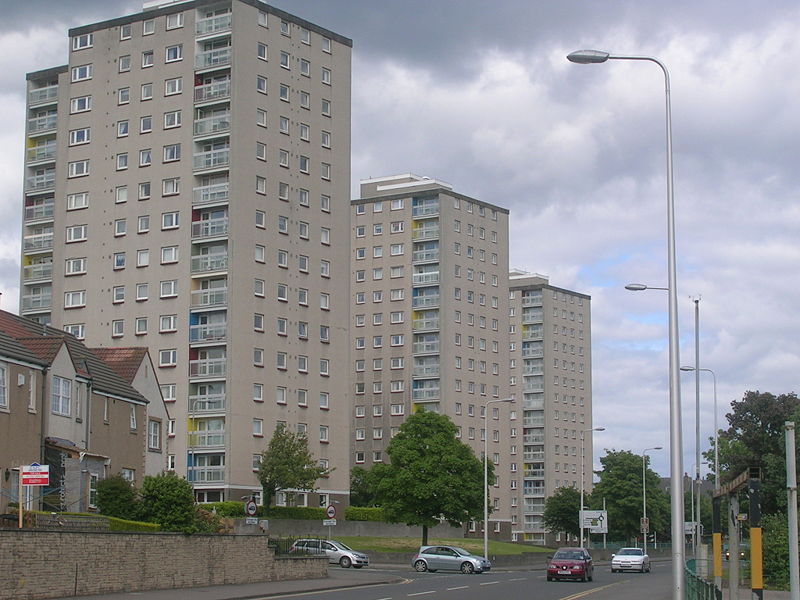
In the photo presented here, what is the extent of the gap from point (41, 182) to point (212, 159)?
56.3 feet

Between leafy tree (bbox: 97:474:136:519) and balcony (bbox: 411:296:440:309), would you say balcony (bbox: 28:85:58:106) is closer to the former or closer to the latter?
balcony (bbox: 411:296:440:309)

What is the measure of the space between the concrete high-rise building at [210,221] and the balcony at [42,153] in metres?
0.17

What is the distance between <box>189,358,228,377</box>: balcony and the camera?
82.1m

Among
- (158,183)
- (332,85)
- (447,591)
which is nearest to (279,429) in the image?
(158,183)

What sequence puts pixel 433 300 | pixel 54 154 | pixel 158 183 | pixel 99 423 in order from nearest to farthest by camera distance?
pixel 99 423 → pixel 158 183 → pixel 54 154 → pixel 433 300

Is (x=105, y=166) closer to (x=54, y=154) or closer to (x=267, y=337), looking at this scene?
(x=54, y=154)

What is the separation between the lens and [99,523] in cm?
3653

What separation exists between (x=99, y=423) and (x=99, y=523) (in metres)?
14.0

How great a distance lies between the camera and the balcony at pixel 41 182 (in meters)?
92.6

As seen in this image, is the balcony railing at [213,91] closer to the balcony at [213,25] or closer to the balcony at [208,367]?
the balcony at [213,25]

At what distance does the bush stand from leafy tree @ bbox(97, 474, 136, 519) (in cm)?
5047

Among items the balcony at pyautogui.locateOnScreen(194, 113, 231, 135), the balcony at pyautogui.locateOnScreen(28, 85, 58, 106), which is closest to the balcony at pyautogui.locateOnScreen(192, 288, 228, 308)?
the balcony at pyautogui.locateOnScreen(194, 113, 231, 135)

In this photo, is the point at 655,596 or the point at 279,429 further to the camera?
the point at 279,429

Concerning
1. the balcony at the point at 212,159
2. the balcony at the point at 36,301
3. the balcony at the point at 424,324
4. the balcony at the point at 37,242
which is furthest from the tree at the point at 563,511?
the balcony at the point at 37,242
